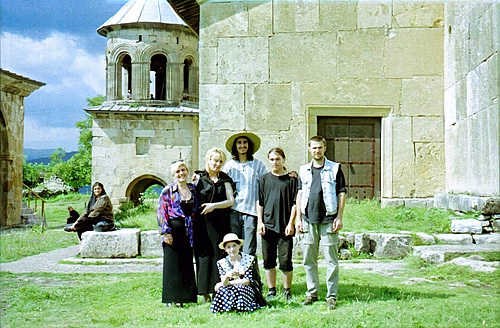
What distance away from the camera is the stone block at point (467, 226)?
8.69 m

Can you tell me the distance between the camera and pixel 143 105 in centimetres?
2655

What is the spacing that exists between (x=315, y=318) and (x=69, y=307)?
8.81 feet

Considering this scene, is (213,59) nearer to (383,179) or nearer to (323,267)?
(383,179)

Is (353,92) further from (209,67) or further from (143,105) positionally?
(143,105)

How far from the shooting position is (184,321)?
17.4ft

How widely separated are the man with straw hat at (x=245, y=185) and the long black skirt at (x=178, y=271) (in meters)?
0.59

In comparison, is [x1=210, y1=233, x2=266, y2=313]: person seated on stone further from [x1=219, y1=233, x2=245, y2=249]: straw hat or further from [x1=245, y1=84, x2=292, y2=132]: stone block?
[x1=245, y1=84, x2=292, y2=132]: stone block

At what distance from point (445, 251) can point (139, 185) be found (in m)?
21.7

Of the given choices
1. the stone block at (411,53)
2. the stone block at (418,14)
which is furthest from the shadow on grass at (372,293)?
the stone block at (418,14)

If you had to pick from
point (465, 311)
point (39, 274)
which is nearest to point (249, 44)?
point (39, 274)

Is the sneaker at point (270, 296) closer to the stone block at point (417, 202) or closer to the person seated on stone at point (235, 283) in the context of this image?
the person seated on stone at point (235, 283)

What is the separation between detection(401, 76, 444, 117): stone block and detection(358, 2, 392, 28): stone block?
1.13 metres

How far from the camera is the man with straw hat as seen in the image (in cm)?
633

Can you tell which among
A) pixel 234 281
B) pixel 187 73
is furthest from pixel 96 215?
pixel 187 73
